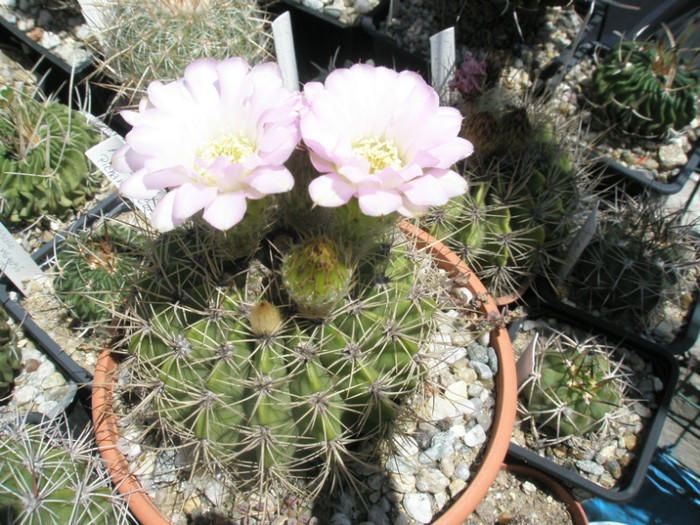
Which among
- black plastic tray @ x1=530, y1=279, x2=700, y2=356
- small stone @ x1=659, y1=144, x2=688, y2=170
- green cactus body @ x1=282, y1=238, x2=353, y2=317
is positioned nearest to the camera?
green cactus body @ x1=282, y1=238, x2=353, y2=317

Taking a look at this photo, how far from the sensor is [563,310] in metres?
1.68

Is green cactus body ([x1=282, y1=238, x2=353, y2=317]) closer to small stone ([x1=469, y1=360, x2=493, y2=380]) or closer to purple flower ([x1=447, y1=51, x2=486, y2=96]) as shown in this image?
small stone ([x1=469, y1=360, x2=493, y2=380])

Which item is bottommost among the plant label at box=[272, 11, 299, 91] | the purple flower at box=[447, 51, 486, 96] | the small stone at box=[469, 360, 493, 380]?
the small stone at box=[469, 360, 493, 380]

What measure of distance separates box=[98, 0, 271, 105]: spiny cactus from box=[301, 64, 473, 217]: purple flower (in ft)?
3.16

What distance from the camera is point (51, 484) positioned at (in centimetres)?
103

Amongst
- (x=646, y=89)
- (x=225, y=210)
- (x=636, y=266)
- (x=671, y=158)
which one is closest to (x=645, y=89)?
(x=646, y=89)

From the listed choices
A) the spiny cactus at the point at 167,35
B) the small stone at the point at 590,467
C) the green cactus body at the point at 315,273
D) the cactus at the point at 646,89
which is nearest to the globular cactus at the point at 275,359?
the green cactus body at the point at 315,273

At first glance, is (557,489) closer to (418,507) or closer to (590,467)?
(590,467)

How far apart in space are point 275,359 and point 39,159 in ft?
3.92

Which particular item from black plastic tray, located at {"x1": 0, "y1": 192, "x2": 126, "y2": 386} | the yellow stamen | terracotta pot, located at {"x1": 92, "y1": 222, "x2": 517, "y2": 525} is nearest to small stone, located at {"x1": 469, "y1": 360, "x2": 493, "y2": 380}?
terracotta pot, located at {"x1": 92, "y1": 222, "x2": 517, "y2": 525}

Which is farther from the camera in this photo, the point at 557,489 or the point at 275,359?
the point at 557,489

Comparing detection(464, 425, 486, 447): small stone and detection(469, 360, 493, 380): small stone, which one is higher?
detection(469, 360, 493, 380): small stone

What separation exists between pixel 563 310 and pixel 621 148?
2.89 feet

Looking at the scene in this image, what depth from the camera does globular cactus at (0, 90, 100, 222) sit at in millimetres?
1589
